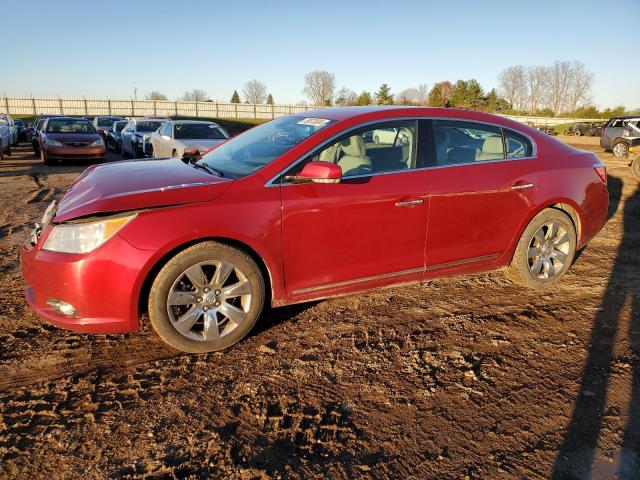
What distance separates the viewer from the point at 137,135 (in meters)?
16.6

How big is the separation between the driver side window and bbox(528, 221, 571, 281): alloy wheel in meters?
1.60

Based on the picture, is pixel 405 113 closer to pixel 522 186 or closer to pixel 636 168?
pixel 522 186

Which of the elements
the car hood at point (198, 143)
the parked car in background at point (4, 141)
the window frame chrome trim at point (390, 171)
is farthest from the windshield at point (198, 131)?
the window frame chrome trim at point (390, 171)

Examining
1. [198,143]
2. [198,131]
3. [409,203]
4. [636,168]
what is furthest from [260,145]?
[636,168]

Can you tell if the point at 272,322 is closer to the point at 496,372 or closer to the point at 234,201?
the point at 234,201

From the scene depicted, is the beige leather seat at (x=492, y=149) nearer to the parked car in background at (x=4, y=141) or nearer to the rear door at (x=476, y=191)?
the rear door at (x=476, y=191)

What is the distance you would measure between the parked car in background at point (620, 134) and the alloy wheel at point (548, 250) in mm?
16879

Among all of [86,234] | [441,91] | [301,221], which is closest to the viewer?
[86,234]

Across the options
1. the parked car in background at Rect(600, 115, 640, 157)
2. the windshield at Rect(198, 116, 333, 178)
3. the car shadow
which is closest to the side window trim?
the windshield at Rect(198, 116, 333, 178)

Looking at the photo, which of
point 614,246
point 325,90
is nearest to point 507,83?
point 325,90

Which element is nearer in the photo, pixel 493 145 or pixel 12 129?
pixel 493 145

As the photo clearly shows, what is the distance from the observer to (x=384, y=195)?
3.67 m

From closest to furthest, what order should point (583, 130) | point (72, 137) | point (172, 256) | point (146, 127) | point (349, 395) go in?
point (349, 395)
point (172, 256)
point (72, 137)
point (146, 127)
point (583, 130)

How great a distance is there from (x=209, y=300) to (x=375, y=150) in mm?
1745
